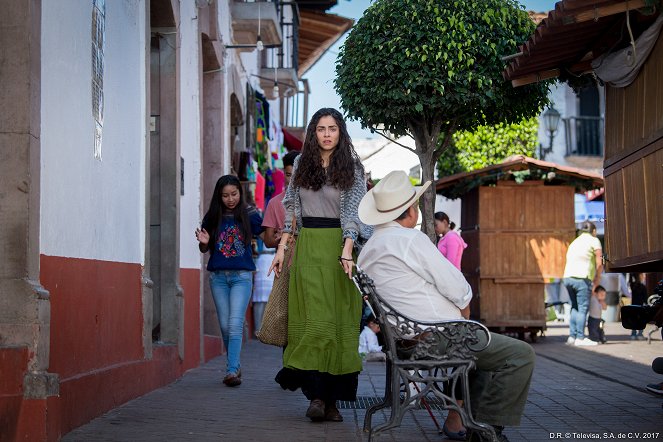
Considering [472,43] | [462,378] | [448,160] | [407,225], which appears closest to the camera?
[462,378]

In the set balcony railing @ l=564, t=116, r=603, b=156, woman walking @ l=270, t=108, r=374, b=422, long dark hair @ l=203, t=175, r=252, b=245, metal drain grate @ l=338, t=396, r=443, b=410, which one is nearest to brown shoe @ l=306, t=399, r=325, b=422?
woman walking @ l=270, t=108, r=374, b=422

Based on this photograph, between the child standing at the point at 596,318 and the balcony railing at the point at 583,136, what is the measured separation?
52.3ft

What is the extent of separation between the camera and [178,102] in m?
11.2

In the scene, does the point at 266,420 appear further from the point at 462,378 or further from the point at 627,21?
the point at 627,21

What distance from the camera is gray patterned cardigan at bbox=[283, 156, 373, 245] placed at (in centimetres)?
737

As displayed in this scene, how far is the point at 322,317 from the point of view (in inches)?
289

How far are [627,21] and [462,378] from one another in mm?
3150

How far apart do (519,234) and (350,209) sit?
10.1 metres

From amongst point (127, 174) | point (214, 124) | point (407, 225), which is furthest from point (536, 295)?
point (407, 225)

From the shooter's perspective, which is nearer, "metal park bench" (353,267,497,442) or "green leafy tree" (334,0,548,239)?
"metal park bench" (353,267,497,442)

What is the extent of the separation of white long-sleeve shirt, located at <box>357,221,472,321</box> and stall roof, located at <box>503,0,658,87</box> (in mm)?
2360

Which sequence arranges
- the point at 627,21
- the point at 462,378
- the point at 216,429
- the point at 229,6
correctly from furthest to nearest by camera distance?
1. the point at 229,6
2. the point at 627,21
3. the point at 216,429
4. the point at 462,378

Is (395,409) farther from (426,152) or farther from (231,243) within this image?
(426,152)

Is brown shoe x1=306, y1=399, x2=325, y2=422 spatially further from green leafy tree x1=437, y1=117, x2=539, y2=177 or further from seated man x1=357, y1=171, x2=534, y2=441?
green leafy tree x1=437, y1=117, x2=539, y2=177
